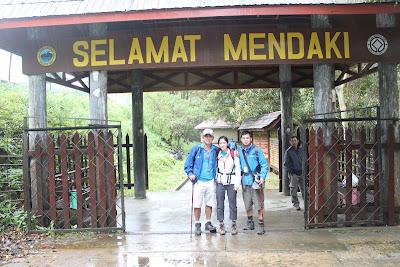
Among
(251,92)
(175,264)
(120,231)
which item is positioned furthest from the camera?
(251,92)

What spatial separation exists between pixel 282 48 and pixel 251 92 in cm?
1425

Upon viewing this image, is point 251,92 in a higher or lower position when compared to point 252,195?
higher

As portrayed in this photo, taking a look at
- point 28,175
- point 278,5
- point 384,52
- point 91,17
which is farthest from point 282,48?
point 28,175

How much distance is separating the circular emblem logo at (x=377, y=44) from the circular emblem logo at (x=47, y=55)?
5545 millimetres

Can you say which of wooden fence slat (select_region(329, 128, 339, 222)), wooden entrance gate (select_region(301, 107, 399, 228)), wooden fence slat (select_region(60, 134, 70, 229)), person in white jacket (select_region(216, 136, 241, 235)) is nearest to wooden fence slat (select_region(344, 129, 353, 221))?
wooden entrance gate (select_region(301, 107, 399, 228))

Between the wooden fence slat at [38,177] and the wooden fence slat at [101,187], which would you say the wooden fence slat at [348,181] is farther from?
the wooden fence slat at [38,177]

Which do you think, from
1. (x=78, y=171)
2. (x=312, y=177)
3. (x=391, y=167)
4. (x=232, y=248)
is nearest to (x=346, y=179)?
(x=312, y=177)

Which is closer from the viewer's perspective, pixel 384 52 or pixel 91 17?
pixel 91 17

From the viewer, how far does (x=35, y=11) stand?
22.0 ft

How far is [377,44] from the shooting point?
7.07 metres

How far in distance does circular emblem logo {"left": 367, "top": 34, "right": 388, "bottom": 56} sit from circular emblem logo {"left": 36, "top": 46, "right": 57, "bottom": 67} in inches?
218

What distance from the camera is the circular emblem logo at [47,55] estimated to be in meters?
7.31

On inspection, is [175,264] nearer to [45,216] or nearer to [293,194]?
[45,216]

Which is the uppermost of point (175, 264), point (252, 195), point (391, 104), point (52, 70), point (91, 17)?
point (91, 17)
